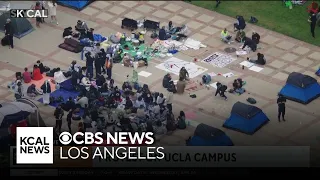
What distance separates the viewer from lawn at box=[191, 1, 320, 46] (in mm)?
76312

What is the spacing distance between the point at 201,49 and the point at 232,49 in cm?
205

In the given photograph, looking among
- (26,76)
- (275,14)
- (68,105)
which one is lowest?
(68,105)

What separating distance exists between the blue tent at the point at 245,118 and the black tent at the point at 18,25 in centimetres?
1753

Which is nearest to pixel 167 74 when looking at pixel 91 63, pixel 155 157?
pixel 91 63

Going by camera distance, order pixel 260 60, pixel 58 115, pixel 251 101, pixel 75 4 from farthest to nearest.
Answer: pixel 75 4
pixel 260 60
pixel 251 101
pixel 58 115

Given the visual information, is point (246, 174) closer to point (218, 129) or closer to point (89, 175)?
point (218, 129)

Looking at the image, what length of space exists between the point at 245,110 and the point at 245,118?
46 centimetres

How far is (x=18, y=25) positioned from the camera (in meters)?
75.1

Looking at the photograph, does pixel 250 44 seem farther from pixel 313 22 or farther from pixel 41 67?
pixel 41 67

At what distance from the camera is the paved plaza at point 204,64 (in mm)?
65625

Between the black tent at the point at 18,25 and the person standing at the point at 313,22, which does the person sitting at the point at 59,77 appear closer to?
the black tent at the point at 18,25

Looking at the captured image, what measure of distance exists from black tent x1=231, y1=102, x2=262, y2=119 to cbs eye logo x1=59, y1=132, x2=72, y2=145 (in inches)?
380

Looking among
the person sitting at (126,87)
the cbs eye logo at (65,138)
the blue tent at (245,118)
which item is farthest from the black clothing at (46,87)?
the blue tent at (245,118)

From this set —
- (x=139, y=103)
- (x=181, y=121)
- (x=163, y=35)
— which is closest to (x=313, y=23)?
(x=163, y=35)
